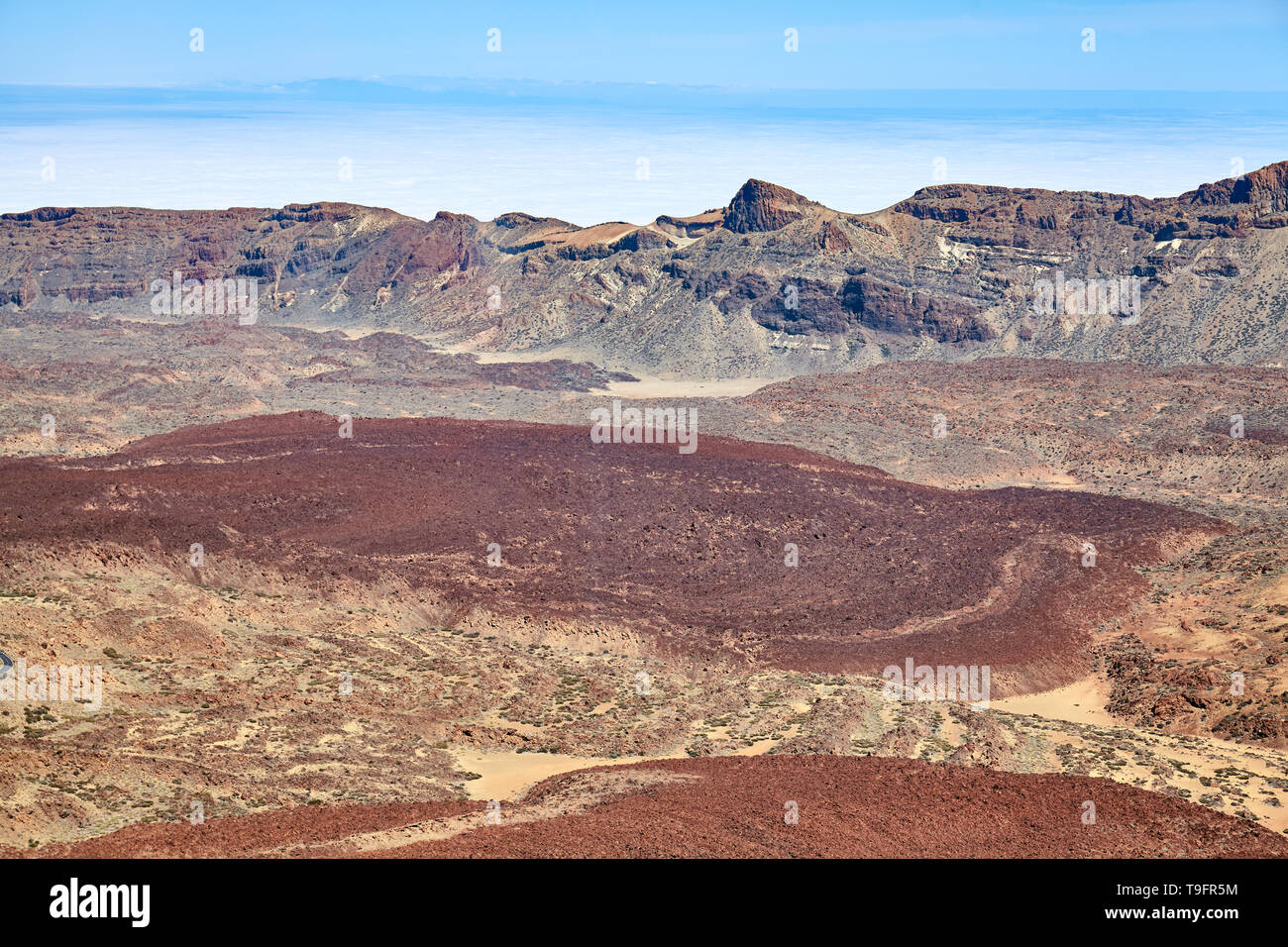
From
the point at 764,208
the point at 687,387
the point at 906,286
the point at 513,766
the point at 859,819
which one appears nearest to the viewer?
the point at 859,819

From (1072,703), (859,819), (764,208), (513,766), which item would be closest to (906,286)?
(764,208)

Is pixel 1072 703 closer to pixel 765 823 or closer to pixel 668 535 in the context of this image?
pixel 765 823

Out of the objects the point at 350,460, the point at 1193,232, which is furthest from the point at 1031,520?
the point at 1193,232

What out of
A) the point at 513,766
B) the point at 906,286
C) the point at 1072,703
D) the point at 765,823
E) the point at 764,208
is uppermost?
the point at 764,208

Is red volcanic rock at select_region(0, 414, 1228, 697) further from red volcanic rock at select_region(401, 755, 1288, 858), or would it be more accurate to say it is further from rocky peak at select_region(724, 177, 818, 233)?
rocky peak at select_region(724, 177, 818, 233)

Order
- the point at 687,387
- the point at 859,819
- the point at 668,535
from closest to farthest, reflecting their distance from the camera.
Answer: the point at 859,819 → the point at 668,535 → the point at 687,387

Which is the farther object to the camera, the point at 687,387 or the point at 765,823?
the point at 687,387

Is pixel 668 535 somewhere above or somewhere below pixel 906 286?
below

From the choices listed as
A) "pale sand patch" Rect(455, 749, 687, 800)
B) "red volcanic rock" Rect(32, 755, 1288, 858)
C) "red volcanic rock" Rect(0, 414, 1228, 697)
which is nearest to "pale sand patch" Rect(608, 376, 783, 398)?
"red volcanic rock" Rect(0, 414, 1228, 697)
